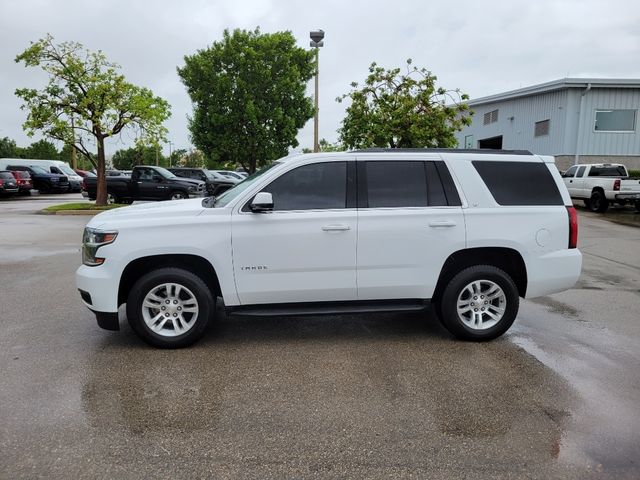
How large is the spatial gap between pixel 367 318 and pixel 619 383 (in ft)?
8.63

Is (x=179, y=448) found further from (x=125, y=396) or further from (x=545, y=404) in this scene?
(x=545, y=404)

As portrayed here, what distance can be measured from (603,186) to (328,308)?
18852 millimetres

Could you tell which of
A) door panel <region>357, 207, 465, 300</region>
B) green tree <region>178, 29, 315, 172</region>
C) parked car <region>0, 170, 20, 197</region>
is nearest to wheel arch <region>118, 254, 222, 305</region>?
door panel <region>357, 207, 465, 300</region>

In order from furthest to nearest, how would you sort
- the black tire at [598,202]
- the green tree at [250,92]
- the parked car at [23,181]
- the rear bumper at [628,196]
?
the green tree at [250,92] → the parked car at [23,181] → the black tire at [598,202] → the rear bumper at [628,196]

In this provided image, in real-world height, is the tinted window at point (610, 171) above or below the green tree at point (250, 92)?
below

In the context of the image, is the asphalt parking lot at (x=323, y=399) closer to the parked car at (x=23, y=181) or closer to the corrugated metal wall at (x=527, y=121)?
the corrugated metal wall at (x=527, y=121)

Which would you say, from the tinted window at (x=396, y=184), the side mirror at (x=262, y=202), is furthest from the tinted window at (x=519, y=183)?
the side mirror at (x=262, y=202)

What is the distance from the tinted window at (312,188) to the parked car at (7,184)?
28.1 m

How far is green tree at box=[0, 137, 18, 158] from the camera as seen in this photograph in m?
76.1

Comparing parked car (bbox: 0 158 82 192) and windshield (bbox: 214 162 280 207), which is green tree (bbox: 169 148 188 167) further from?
windshield (bbox: 214 162 280 207)

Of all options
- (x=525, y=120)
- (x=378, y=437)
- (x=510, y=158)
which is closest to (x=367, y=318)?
(x=510, y=158)

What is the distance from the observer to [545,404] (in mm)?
3811

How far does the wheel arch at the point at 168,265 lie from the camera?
4851 millimetres

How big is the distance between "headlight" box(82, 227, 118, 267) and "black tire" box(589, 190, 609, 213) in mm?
20065
